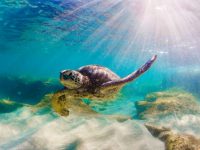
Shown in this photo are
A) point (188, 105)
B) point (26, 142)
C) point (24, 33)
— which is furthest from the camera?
point (24, 33)

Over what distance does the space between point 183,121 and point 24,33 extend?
25884mm

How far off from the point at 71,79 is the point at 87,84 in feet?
2.29

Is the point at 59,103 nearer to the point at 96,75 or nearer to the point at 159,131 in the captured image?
the point at 96,75

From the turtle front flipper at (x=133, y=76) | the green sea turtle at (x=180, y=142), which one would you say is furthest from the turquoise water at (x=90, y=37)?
the turtle front flipper at (x=133, y=76)

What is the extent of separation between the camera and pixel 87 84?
523 cm

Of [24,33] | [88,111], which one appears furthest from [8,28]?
[88,111]

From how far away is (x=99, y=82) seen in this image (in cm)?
554

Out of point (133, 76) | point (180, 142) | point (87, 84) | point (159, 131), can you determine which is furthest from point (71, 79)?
point (159, 131)

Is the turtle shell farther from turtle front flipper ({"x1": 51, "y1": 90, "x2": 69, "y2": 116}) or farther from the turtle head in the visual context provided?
turtle front flipper ({"x1": 51, "y1": 90, "x2": 69, "y2": 116})

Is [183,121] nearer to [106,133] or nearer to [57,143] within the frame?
[106,133]

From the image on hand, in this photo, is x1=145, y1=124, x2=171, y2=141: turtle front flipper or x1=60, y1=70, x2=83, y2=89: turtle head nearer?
x1=60, y1=70, x2=83, y2=89: turtle head

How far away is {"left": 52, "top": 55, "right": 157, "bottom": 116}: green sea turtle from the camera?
180 inches

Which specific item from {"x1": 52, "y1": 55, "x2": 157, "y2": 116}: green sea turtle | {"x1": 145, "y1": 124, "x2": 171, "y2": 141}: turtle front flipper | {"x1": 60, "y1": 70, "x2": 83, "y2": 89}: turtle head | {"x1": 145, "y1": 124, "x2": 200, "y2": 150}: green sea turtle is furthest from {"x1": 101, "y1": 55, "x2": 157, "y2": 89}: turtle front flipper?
{"x1": 145, "y1": 124, "x2": 171, "y2": 141}: turtle front flipper

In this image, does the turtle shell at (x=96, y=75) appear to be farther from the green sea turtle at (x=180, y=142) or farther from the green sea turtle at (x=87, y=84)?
the green sea turtle at (x=180, y=142)
